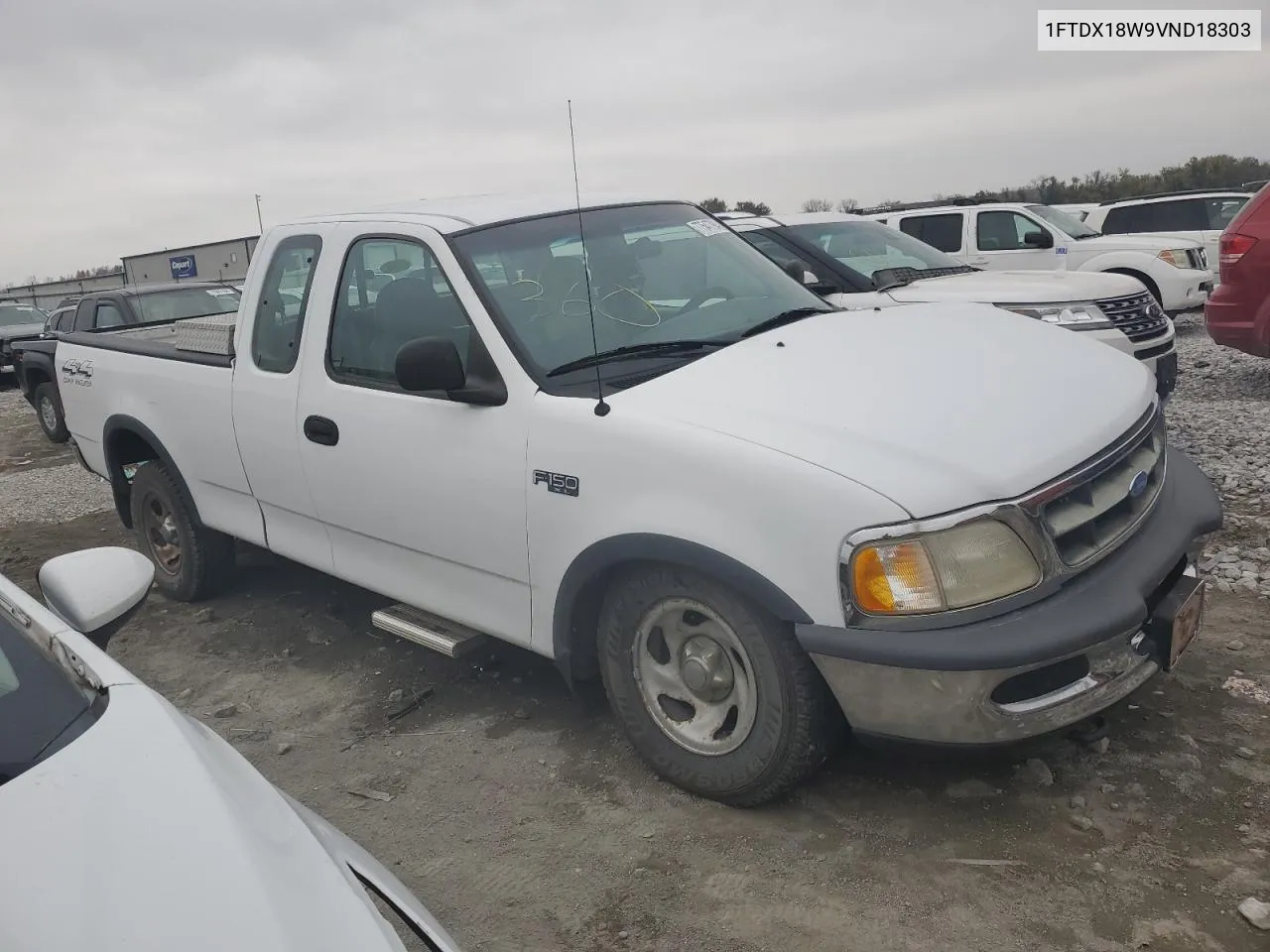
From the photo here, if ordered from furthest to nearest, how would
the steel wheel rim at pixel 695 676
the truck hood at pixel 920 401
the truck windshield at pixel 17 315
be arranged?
the truck windshield at pixel 17 315 → the steel wheel rim at pixel 695 676 → the truck hood at pixel 920 401

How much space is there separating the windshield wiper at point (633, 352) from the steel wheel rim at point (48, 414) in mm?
10758

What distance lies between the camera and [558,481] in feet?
10.3

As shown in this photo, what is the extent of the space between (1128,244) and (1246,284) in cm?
545

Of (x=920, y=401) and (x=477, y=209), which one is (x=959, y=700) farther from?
(x=477, y=209)

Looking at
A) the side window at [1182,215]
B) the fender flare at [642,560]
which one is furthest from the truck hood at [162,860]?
the side window at [1182,215]

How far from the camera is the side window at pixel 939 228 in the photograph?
508 inches

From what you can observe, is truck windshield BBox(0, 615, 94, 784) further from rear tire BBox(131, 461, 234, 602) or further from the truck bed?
rear tire BBox(131, 461, 234, 602)

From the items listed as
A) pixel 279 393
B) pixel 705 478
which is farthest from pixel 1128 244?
pixel 705 478

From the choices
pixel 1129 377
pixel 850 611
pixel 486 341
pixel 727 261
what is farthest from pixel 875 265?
pixel 850 611

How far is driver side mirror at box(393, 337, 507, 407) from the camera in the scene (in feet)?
10.5

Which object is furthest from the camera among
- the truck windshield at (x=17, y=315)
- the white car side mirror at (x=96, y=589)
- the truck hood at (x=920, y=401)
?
the truck windshield at (x=17, y=315)

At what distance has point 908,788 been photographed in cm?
312

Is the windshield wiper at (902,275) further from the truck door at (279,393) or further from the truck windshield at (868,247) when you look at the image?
the truck door at (279,393)

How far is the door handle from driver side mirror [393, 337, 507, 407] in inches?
29.6
